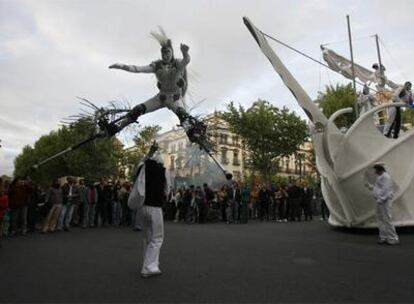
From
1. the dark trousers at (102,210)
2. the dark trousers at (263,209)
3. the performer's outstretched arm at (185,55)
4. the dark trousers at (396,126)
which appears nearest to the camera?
the performer's outstretched arm at (185,55)

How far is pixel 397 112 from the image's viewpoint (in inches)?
547

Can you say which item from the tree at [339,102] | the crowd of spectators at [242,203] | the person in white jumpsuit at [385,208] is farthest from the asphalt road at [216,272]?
the tree at [339,102]

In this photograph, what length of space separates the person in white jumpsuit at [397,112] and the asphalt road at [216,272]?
15.6 feet

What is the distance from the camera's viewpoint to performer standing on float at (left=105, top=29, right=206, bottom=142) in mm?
13297

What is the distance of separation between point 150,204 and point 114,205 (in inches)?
465

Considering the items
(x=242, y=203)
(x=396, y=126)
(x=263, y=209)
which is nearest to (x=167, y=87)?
(x=396, y=126)

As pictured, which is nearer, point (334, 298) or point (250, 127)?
point (334, 298)

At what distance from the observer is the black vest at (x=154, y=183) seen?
21.9ft

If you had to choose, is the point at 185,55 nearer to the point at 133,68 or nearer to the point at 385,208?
the point at 133,68

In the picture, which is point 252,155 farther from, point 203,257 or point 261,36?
point 203,257

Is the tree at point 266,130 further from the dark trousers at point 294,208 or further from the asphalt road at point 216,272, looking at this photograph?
the asphalt road at point 216,272

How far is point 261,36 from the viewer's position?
13086 millimetres

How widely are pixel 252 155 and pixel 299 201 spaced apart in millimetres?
19160

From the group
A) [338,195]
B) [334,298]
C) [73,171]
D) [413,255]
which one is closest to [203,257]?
[334,298]
